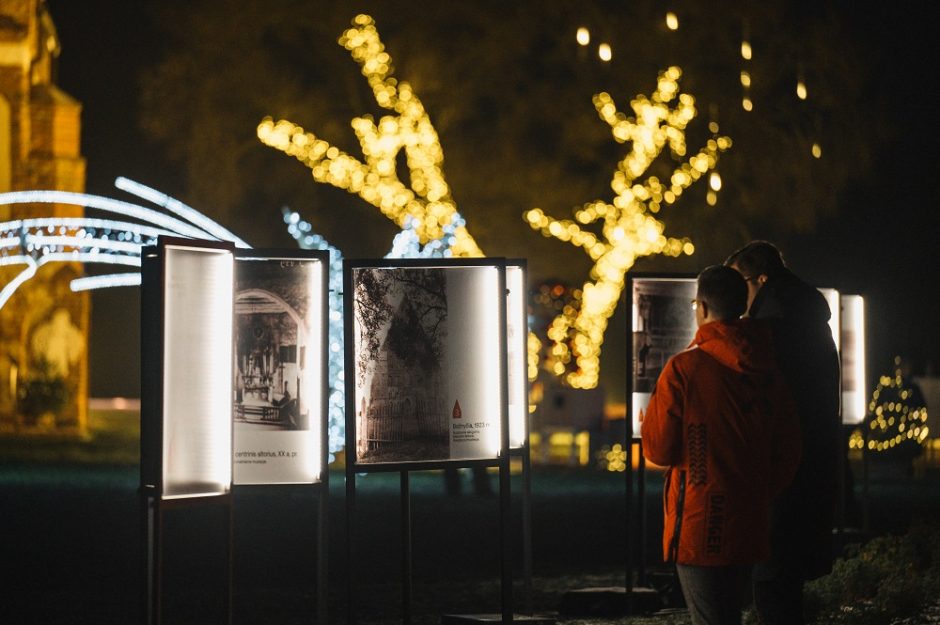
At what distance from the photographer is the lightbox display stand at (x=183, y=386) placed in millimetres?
7402

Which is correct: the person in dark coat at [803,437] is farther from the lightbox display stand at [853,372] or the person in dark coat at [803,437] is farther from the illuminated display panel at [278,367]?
the lightbox display stand at [853,372]

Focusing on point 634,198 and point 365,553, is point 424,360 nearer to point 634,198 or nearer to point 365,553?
point 365,553

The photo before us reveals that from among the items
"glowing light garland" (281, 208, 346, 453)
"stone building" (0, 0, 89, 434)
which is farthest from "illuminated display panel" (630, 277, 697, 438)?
"stone building" (0, 0, 89, 434)

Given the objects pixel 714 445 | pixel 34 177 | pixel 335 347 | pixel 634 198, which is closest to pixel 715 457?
pixel 714 445

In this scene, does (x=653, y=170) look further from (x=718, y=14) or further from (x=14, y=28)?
(x=14, y=28)

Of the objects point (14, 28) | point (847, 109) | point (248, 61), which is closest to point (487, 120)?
point (248, 61)

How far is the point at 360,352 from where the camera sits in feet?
28.7

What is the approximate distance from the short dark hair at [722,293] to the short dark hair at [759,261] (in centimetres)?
115

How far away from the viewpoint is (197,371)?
24.9ft

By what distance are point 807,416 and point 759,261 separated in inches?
26.8

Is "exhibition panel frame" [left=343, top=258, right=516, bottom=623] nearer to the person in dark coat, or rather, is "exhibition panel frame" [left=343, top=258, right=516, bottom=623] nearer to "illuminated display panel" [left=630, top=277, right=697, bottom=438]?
the person in dark coat

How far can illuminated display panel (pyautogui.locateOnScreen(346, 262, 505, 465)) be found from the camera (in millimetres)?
8734

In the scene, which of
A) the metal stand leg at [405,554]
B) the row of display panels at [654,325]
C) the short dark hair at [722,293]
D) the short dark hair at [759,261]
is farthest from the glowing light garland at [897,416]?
the short dark hair at [722,293]

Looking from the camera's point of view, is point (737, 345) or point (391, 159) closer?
point (737, 345)
